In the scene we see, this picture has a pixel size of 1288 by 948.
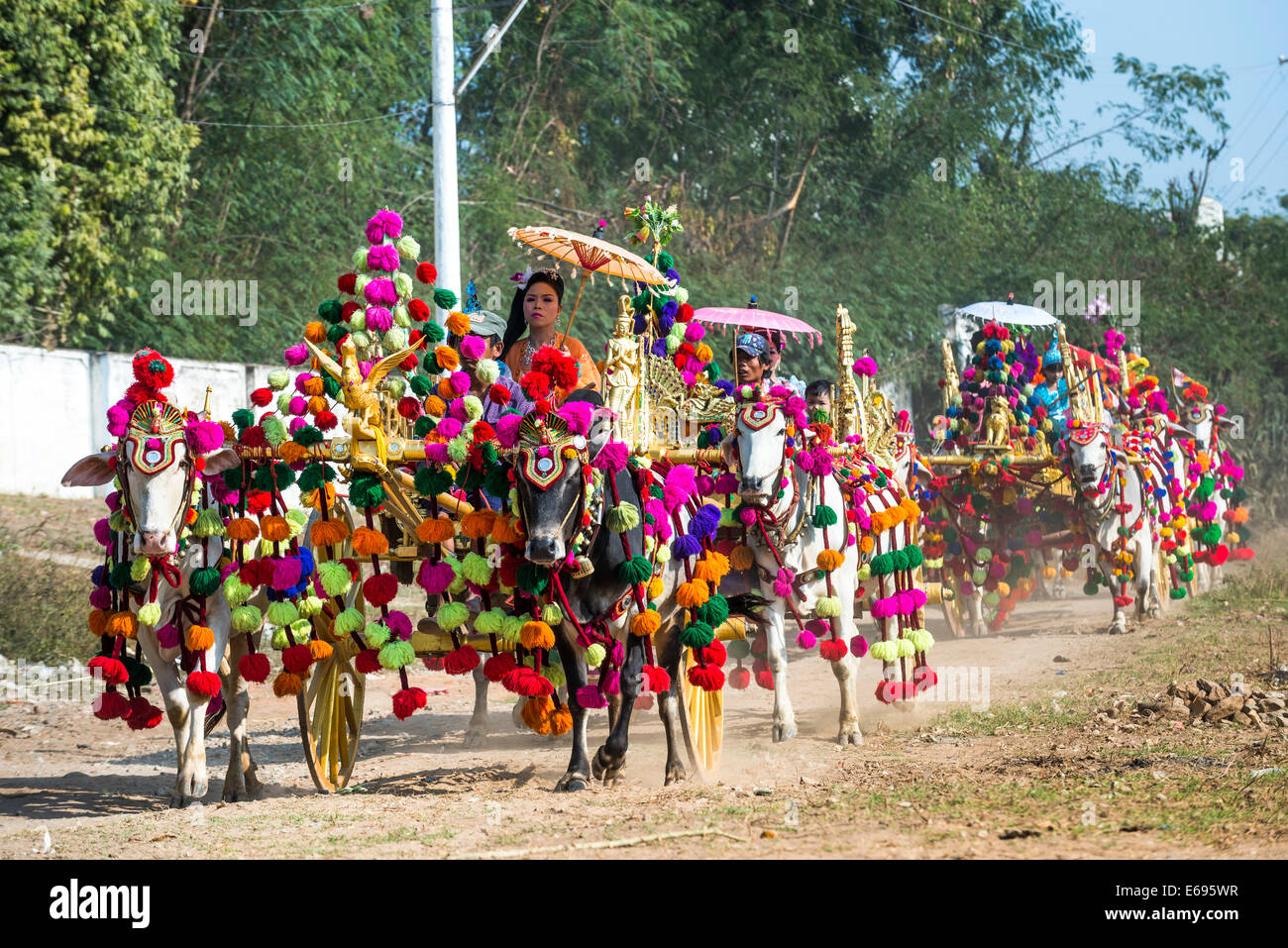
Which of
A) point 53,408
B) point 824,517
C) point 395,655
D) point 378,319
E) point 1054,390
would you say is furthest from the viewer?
point 53,408

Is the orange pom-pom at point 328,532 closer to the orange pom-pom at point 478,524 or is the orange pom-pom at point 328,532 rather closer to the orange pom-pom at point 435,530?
the orange pom-pom at point 435,530

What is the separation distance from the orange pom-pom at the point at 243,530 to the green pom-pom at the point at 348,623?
23.1 inches

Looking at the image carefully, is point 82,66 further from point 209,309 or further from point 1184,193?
point 1184,193

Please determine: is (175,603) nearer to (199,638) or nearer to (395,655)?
(199,638)

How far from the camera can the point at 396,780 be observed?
25.9 ft

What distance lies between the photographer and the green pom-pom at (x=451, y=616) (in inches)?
263

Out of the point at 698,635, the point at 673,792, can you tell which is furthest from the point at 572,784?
the point at 698,635

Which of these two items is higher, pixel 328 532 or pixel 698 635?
pixel 328 532

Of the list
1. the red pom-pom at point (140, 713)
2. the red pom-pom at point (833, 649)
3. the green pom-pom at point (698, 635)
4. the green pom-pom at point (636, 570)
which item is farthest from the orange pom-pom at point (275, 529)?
the red pom-pom at point (833, 649)

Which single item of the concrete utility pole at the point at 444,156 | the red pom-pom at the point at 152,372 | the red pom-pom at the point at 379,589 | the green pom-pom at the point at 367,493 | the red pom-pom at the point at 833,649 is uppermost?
the concrete utility pole at the point at 444,156

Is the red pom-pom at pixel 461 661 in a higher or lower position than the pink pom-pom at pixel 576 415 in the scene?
lower

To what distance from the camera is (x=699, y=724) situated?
768 centimetres

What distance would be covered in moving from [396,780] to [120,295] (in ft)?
41.1

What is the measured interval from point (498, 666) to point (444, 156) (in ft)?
24.8
